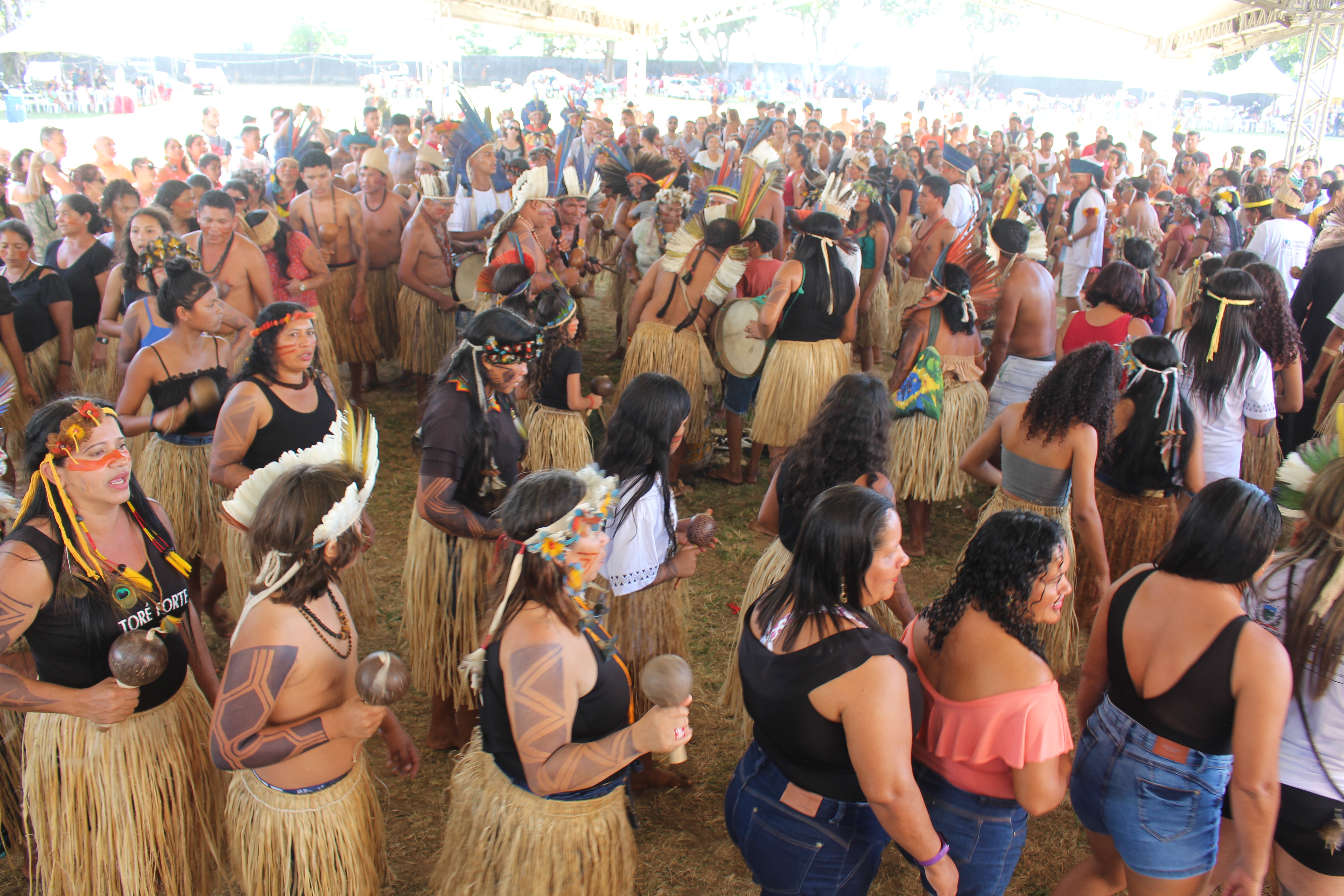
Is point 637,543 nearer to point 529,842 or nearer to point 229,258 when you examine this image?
point 529,842

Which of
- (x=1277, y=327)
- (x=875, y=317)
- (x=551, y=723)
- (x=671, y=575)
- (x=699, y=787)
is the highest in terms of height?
(x=1277, y=327)

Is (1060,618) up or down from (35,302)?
down

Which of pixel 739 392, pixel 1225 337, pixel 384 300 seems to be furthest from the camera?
pixel 384 300

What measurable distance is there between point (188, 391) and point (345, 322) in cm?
296

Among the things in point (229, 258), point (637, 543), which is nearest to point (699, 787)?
point (637, 543)

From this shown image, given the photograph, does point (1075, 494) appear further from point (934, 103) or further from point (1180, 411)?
point (934, 103)

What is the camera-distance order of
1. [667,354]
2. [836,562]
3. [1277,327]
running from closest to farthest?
[836,562] → [1277,327] → [667,354]

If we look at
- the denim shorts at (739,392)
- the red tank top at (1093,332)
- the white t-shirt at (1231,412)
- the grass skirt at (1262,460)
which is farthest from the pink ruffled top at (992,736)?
the grass skirt at (1262,460)

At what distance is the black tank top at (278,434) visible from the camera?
301 cm

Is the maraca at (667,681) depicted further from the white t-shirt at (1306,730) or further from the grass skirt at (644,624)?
the white t-shirt at (1306,730)

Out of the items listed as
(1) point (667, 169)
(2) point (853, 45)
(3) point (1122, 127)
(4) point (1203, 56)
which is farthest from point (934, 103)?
(1) point (667, 169)

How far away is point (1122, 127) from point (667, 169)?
4116 cm

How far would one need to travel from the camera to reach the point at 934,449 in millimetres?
4648

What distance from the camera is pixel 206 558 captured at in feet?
13.0
